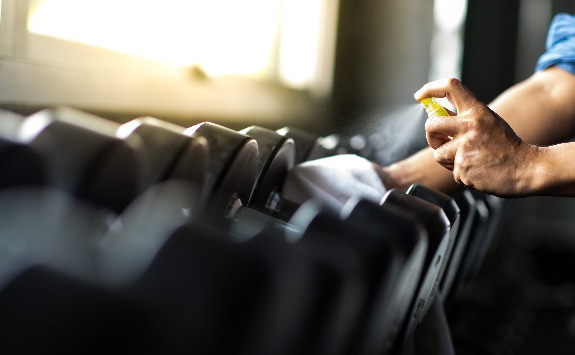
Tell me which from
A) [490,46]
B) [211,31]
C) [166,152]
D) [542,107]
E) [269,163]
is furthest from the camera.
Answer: [490,46]

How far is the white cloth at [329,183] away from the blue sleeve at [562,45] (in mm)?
482

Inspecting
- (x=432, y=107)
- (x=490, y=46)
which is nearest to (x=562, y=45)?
(x=432, y=107)

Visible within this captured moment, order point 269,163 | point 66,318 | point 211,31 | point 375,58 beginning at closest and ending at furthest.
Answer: point 66,318 → point 269,163 → point 211,31 → point 375,58

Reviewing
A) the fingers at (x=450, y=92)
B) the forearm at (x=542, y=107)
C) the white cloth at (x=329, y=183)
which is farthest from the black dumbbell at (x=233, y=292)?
the forearm at (x=542, y=107)

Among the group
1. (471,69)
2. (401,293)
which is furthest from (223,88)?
(471,69)

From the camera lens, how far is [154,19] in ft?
2.81

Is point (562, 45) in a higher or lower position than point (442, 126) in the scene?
higher

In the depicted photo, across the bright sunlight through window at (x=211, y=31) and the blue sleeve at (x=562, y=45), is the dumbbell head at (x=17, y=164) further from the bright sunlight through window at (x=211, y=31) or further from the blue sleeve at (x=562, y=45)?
the blue sleeve at (x=562, y=45)

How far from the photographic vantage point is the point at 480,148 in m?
0.77

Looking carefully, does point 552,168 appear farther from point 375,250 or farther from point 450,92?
point 375,250

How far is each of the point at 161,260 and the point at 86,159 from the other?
10 centimetres

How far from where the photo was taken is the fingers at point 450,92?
70 cm

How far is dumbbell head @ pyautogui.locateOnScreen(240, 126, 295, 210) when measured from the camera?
572 millimetres

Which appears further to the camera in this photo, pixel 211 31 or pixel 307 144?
pixel 211 31
